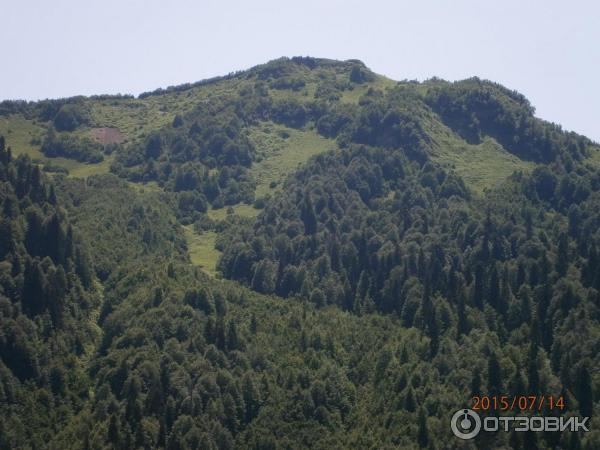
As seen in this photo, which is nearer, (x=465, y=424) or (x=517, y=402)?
(x=465, y=424)

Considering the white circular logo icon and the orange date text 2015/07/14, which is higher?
the orange date text 2015/07/14

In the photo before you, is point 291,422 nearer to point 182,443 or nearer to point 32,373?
point 182,443

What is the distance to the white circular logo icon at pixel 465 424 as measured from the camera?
151 m

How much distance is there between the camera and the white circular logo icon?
151 m

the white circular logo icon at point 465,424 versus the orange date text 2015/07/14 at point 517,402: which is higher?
the orange date text 2015/07/14 at point 517,402

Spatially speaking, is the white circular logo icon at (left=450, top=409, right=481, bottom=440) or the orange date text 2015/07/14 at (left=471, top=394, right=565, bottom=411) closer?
the orange date text 2015/07/14 at (left=471, top=394, right=565, bottom=411)

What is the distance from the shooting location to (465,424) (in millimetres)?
153375

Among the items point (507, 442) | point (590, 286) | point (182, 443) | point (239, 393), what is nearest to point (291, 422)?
point (239, 393)

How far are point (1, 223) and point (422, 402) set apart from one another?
10650 centimetres

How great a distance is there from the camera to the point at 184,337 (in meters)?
188

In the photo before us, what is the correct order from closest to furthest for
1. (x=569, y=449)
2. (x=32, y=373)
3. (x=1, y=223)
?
(x=569, y=449) < (x=32, y=373) < (x=1, y=223)

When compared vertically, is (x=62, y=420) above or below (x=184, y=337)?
below

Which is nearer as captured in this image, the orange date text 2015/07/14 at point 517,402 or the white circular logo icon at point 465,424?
the orange date text 2015/07/14 at point 517,402

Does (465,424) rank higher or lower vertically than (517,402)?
lower
